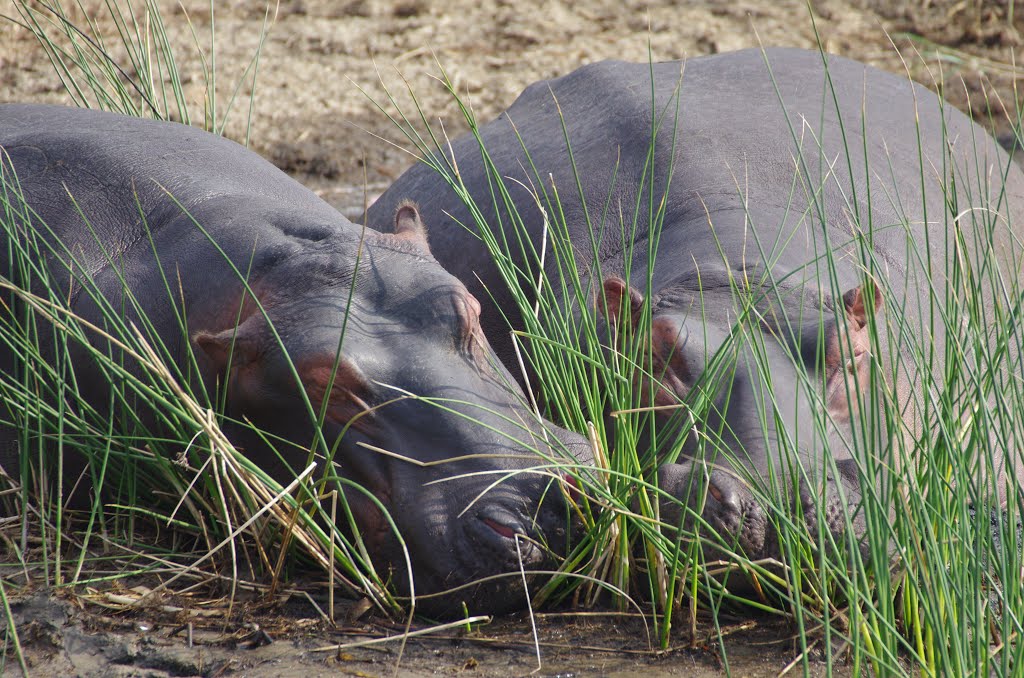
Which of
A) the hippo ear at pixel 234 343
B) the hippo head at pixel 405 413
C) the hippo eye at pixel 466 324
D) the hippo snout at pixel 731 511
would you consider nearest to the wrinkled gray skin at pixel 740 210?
the hippo snout at pixel 731 511

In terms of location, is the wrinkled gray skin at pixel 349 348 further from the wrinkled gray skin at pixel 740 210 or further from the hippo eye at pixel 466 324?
the wrinkled gray skin at pixel 740 210

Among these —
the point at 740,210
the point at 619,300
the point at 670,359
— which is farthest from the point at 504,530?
the point at 740,210

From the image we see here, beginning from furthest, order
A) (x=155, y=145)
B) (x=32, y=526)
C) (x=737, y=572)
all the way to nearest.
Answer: (x=155, y=145), (x=32, y=526), (x=737, y=572)

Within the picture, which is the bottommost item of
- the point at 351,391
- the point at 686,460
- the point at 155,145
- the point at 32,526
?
the point at 32,526

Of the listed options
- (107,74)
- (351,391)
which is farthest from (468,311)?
(107,74)

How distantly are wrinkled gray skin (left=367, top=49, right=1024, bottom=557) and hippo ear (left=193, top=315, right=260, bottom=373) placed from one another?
19.2 inches

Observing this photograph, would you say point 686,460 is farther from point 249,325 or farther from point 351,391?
point 249,325

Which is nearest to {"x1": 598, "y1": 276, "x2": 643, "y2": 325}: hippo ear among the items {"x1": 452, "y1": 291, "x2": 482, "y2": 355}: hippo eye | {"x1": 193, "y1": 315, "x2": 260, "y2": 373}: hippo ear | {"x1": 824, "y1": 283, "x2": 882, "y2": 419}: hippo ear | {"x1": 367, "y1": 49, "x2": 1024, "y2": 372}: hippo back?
{"x1": 367, "y1": 49, "x2": 1024, "y2": 372}: hippo back

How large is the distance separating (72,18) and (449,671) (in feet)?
17.4

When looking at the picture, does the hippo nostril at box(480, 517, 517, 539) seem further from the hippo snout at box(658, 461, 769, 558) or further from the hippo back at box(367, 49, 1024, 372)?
the hippo back at box(367, 49, 1024, 372)

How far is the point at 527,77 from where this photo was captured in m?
6.93

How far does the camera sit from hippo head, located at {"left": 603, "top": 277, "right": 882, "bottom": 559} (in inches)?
92.4

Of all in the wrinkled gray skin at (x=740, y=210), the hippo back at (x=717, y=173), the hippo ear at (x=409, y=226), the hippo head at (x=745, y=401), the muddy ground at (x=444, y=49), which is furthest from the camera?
the muddy ground at (x=444, y=49)

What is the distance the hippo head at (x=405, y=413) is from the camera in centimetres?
238
